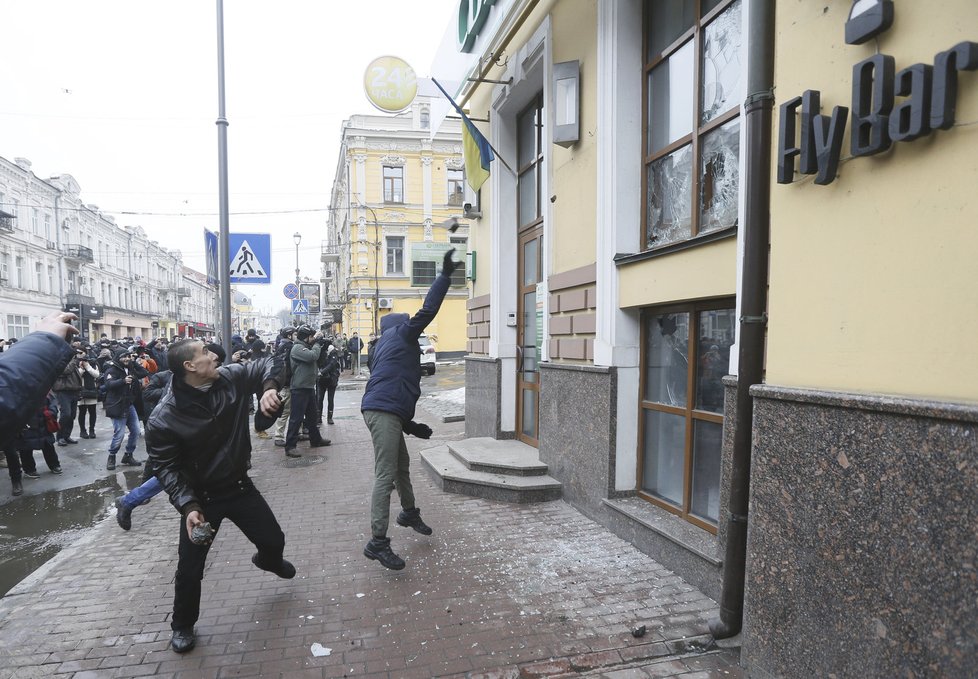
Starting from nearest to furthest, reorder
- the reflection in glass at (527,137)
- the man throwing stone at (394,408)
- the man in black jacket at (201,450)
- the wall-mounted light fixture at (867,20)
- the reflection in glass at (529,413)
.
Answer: the wall-mounted light fixture at (867,20) → the man in black jacket at (201,450) → the man throwing stone at (394,408) → the reflection in glass at (529,413) → the reflection in glass at (527,137)

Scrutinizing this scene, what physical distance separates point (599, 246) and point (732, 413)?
221 centimetres

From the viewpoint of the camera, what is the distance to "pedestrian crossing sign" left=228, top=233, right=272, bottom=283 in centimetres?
756

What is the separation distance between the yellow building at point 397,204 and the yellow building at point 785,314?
27221mm


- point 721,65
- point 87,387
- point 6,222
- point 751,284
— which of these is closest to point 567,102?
point 721,65

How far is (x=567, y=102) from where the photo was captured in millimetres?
5348

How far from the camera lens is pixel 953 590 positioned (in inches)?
77.5

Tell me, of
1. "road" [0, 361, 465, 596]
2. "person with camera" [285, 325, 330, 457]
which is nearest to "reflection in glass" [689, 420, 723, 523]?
"road" [0, 361, 465, 596]

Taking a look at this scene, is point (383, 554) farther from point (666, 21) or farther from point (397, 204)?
point (397, 204)

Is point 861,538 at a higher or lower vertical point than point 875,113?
lower

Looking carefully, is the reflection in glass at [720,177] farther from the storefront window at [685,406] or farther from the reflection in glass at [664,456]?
the reflection in glass at [664,456]

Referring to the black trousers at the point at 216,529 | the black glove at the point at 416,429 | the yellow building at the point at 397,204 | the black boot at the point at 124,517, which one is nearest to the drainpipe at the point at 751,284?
the black glove at the point at 416,429

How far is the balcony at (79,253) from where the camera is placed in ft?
142

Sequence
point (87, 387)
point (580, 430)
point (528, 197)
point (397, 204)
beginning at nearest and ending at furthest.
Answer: point (580, 430) < point (528, 197) < point (87, 387) < point (397, 204)

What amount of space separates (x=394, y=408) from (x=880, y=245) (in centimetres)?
334
